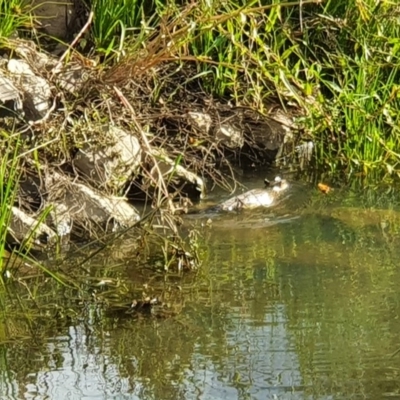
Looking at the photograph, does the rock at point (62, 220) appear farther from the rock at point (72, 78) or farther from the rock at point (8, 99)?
the rock at point (72, 78)

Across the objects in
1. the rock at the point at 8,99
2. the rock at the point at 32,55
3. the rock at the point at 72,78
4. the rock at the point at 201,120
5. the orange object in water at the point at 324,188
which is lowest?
the orange object in water at the point at 324,188

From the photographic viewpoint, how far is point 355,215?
523 cm

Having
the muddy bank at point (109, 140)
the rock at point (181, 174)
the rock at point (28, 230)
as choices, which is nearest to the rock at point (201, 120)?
the muddy bank at point (109, 140)

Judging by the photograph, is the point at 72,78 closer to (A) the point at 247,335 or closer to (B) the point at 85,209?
(B) the point at 85,209

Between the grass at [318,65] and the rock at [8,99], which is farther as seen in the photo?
the grass at [318,65]

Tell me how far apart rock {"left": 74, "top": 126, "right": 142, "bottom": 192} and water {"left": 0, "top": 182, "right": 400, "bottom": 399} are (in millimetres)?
631

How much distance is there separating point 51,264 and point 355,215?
1.60 metres

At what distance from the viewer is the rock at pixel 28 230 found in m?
4.70

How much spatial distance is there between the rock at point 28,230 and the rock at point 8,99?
0.67m

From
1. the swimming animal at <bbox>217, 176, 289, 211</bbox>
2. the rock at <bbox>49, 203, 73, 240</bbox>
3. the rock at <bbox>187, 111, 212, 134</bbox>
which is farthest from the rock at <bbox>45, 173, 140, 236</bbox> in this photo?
the rock at <bbox>187, 111, 212, 134</bbox>

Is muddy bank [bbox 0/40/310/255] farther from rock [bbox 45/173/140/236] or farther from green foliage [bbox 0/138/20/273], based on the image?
green foliage [bbox 0/138/20/273]

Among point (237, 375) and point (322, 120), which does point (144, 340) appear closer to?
point (237, 375)

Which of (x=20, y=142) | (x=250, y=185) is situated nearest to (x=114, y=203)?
(x=20, y=142)

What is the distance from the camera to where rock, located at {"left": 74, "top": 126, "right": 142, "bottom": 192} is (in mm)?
5246
